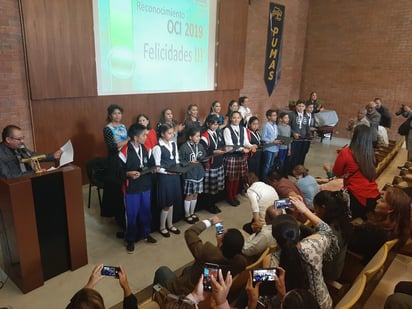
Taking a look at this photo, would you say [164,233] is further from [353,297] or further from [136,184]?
[353,297]

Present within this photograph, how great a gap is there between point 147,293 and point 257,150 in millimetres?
3109

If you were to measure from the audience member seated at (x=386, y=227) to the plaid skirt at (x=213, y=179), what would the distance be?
2117 mm

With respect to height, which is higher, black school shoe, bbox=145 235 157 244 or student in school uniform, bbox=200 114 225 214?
student in school uniform, bbox=200 114 225 214

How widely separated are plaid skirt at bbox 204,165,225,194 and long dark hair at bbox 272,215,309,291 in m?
2.46

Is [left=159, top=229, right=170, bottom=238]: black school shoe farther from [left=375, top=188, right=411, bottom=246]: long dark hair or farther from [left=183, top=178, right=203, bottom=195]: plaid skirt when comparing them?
[left=375, top=188, right=411, bottom=246]: long dark hair

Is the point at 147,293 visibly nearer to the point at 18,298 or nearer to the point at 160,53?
the point at 18,298

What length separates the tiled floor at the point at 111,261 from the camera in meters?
2.71

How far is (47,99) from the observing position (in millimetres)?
4664

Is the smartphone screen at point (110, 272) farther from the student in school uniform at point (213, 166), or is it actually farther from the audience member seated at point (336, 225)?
the student in school uniform at point (213, 166)

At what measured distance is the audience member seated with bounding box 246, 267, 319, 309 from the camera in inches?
54.4

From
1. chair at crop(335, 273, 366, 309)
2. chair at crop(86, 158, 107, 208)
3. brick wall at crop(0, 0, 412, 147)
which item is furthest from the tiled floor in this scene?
brick wall at crop(0, 0, 412, 147)

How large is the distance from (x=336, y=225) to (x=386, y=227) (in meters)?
0.64

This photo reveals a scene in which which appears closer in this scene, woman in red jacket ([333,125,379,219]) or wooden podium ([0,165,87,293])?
wooden podium ([0,165,87,293])

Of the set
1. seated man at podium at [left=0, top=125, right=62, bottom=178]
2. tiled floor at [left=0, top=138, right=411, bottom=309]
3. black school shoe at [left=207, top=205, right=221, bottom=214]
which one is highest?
seated man at podium at [left=0, top=125, right=62, bottom=178]
